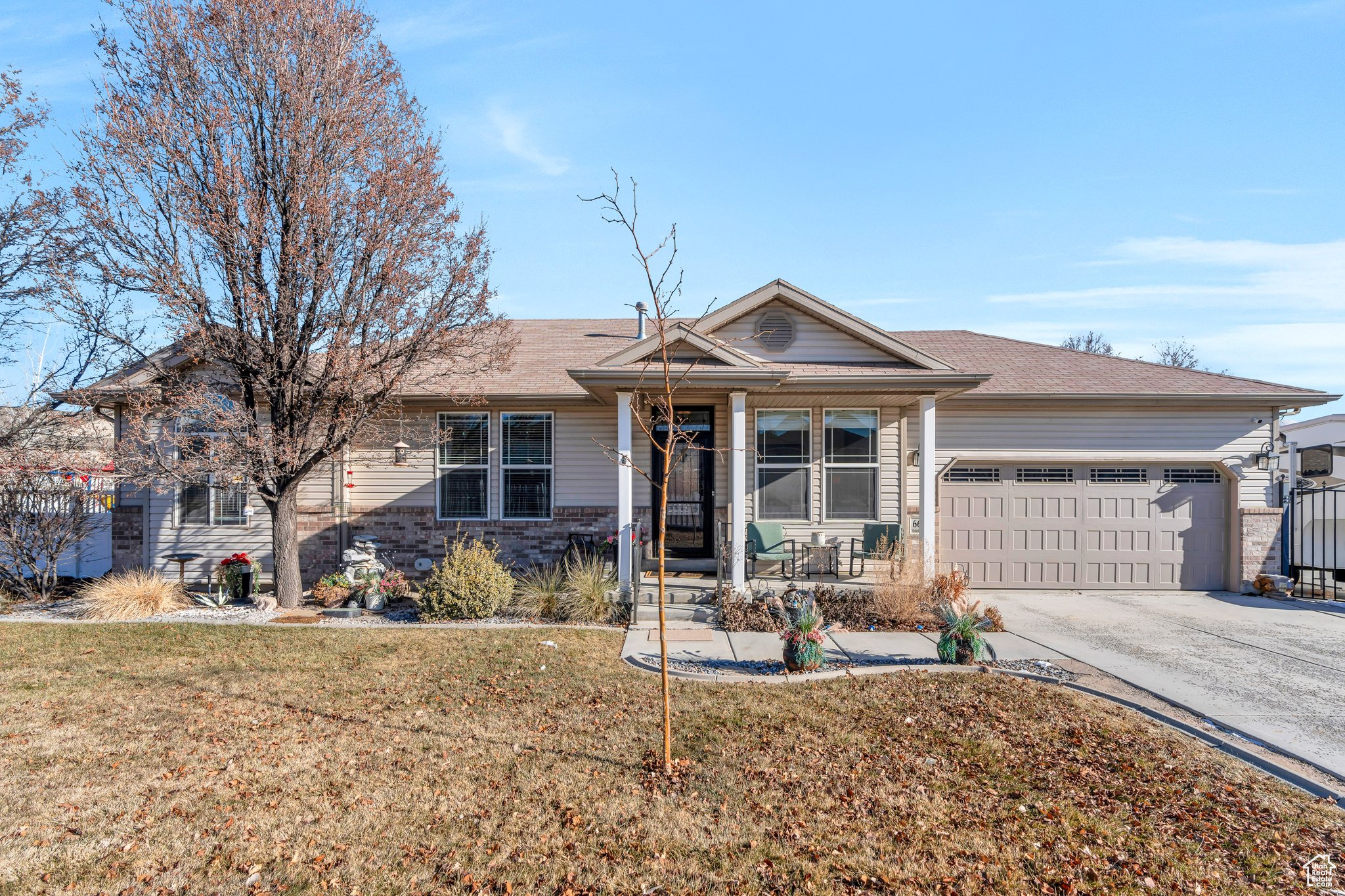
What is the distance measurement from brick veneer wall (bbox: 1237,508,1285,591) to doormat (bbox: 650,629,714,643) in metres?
9.17

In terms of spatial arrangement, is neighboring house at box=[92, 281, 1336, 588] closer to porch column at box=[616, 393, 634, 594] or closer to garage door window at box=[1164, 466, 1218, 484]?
garage door window at box=[1164, 466, 1218, 484]

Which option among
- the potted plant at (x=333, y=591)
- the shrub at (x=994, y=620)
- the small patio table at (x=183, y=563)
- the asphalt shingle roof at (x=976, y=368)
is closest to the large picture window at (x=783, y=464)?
the asphalt shingle roof at (x=976, y=368)

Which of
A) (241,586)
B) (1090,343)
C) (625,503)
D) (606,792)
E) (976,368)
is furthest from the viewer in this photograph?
(1090,343)

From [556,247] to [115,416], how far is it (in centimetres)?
807

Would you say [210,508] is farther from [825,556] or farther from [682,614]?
[825,556]

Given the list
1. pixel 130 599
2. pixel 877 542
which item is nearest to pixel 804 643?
pixel 877 542

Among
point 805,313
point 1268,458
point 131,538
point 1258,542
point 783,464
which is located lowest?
point 131,538

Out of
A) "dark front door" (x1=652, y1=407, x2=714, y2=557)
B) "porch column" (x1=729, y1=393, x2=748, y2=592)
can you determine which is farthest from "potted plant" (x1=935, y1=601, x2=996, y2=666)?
"dark front door" (x1=652, y1=407, x2=714, y2=557)

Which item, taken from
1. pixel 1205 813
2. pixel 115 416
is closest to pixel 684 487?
pixel 1205 813

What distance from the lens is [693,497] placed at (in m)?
11.1

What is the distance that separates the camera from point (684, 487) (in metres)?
11.1

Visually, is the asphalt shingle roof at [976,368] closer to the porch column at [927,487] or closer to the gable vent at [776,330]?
the gable vent at [776,330]

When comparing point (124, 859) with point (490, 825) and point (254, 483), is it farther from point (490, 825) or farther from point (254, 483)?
point (254, 483)

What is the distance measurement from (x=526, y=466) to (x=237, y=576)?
14.6 ft
